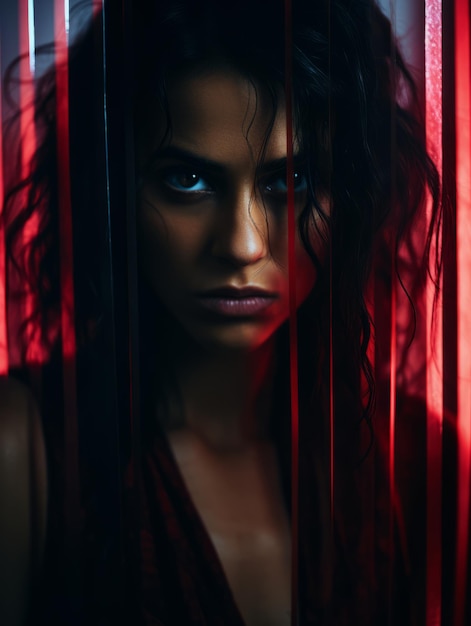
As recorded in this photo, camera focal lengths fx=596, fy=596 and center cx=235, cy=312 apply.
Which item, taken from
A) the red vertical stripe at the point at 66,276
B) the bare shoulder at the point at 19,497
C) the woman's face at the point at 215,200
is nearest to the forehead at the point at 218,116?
the woman's face at the point at 215,200

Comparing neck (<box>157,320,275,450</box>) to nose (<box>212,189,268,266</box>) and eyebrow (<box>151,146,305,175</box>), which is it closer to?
nose (<box>212,189,268,266</box>)

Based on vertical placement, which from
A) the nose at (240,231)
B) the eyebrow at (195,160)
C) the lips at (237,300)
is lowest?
the lips at (237,300)

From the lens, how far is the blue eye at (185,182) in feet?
2.98

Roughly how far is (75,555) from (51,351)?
1.04 ft

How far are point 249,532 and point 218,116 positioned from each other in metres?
0.66

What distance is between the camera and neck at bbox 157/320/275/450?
99cm

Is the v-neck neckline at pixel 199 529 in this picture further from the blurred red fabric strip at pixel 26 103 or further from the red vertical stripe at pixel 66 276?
the blurred red fabric strip at pixel 26 103

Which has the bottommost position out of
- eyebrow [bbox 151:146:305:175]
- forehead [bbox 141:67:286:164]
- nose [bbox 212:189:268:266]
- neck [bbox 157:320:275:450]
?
neck [bbox 157:320:275:450]

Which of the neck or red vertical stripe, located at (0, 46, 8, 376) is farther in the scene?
the neck

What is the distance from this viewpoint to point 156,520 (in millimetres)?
955

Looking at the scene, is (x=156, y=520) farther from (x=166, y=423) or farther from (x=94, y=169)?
(x=94, y=169)

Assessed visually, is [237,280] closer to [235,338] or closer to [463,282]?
[235,338]

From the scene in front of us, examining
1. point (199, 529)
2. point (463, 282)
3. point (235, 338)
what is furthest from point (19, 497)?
point (463, 282)

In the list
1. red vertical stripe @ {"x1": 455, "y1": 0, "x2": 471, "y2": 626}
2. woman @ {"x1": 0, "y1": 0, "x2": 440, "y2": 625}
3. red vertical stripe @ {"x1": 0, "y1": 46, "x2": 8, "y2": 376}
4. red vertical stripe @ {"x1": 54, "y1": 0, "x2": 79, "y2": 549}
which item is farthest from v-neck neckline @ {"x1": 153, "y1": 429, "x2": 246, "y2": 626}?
red vertical stripe @ {"x1": 455, "y1": 0, "x2": 471, "y2": 626}
